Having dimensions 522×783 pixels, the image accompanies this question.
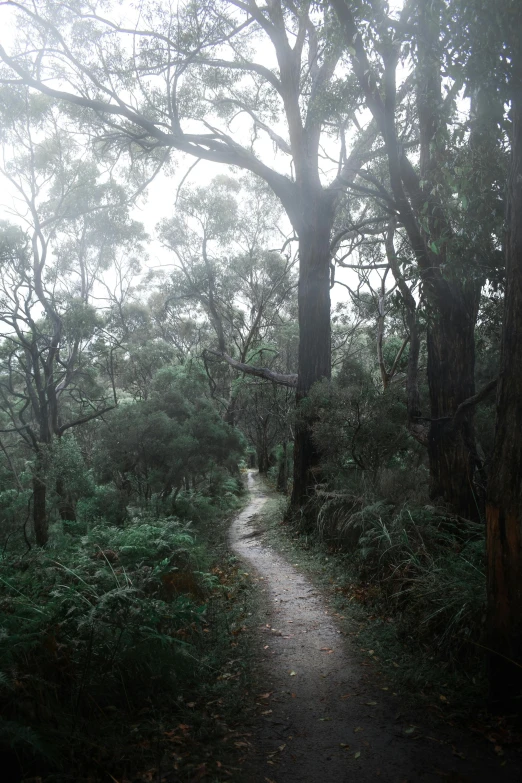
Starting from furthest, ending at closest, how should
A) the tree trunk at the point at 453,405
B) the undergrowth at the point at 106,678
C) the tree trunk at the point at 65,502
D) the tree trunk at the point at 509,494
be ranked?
the tree trunk at the point at 65,502, the tree trunk at the point at 453,405, the tree trunk at the point at 509,494, the undergrowth at the point at 106,678

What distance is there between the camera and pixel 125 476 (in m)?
15.6

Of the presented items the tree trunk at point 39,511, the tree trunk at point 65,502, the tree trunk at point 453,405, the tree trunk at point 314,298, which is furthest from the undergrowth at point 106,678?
the tree trunk at point 65,502

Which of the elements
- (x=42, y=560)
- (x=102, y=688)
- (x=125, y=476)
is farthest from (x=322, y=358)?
(x=102, y=688)

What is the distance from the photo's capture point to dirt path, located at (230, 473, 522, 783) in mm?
3443

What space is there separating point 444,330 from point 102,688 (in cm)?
628

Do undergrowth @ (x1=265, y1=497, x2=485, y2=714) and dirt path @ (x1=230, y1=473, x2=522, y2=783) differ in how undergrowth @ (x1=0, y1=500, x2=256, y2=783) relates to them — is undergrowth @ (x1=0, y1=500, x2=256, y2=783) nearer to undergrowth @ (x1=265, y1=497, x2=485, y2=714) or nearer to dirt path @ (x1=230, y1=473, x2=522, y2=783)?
dirt path @ (x1=230, y1=473, x2=522, y2=783)

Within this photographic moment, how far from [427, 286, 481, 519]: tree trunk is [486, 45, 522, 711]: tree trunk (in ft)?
11.8

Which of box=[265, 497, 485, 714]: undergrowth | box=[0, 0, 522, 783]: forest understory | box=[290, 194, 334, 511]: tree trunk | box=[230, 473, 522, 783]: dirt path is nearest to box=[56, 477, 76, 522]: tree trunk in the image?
box=[0, 0, 522, 783]: forest understory

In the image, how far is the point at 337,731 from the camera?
13.0 feet

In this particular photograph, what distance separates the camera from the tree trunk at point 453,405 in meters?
7.78

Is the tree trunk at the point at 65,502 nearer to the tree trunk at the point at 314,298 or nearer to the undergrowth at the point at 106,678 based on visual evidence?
the tree trunk at the point at 314,298

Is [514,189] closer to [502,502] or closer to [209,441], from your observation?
[502,502]

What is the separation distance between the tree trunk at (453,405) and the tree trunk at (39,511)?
9.87 meters

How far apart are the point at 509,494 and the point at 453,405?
4.13 metres
